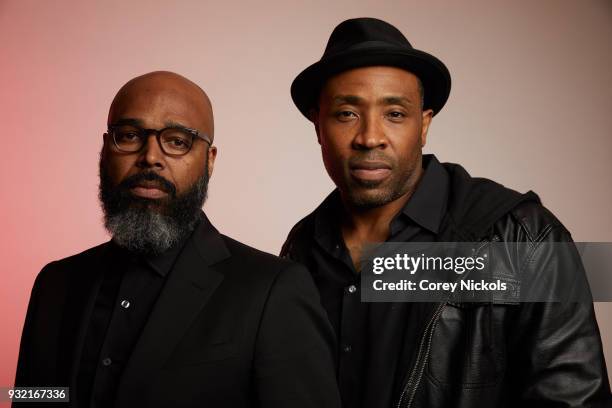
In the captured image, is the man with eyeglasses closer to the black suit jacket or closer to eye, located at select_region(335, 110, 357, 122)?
the black suit jacket

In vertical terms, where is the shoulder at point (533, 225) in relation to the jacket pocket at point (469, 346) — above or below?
above

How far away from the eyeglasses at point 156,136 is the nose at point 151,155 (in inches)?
0.5

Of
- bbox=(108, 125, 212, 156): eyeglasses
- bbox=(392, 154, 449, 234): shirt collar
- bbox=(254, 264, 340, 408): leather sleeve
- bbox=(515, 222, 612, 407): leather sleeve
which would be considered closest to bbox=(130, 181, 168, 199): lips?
bbox=(108, 125, 212, 156): eyeglasses

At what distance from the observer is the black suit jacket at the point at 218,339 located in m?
2.24

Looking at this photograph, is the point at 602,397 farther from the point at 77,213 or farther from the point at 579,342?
the point at 77,213

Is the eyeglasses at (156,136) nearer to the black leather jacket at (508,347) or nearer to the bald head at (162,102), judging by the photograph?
the bald head at (162,102)

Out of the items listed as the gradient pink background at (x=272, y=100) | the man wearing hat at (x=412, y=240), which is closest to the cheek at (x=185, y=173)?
the man wearing hat at (x=412, y=240)

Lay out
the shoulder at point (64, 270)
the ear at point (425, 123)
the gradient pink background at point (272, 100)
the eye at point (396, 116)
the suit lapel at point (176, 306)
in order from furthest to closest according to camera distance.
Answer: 1. the gradient pink background at point (272, 100)
2. the ear at point (425, 123)
3. the eye at point (396, 116)
4. the shoulder at point (64, 270)
5. the suit lapel at point (176, 306)

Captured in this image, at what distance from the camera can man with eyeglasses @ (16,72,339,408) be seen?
7.40 ft

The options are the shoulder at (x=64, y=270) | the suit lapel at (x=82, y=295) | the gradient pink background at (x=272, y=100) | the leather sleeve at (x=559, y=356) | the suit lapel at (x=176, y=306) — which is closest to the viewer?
the suit lapel at (x=176, y=306)

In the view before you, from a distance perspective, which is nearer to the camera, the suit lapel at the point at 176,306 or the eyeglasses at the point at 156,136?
the suit lapel at the point at 176,306

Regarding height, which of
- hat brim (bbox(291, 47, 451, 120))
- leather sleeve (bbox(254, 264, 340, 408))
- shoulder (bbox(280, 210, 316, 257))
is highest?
hat brim (bbox(291, 47, 451, 120))

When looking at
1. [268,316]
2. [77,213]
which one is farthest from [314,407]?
[77,213]

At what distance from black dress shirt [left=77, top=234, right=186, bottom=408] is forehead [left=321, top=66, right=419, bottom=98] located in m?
0.83
